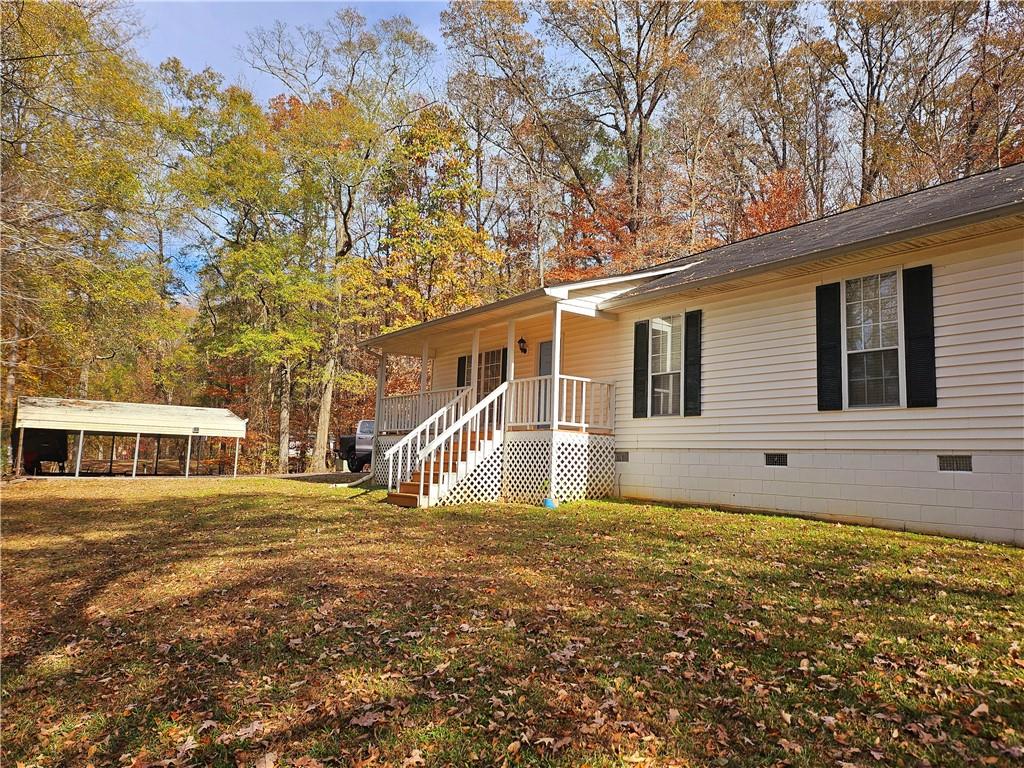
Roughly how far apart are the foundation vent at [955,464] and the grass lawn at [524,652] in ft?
3.25

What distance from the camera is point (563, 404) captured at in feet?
36.7

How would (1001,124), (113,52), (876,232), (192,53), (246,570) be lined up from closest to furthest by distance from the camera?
1. (246,570)
2. (876,232)
3. (113,52)
4. (1001,124)
5. (192,53)

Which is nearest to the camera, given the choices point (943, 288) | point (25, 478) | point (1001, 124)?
point (943, 288)

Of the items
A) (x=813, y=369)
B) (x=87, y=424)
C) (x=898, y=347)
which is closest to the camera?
(x=898, y=347)

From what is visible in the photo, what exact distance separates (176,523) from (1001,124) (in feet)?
82.0

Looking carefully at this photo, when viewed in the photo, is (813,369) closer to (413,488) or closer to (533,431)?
(533,431)

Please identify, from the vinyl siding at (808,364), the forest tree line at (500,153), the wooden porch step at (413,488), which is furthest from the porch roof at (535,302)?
the forest tree line at (500,153)

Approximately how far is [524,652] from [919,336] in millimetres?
6644

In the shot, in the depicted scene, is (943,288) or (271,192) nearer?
(943,288)

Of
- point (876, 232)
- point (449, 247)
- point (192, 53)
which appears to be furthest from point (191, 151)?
point (876, 232)

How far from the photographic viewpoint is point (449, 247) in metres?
22.7

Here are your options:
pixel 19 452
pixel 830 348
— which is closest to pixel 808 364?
pixel 830 348

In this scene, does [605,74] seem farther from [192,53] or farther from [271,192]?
[192,53]

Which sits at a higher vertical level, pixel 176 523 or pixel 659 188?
pixel 659 188
